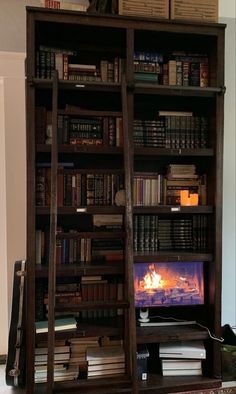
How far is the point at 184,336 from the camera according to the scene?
7.59 ft

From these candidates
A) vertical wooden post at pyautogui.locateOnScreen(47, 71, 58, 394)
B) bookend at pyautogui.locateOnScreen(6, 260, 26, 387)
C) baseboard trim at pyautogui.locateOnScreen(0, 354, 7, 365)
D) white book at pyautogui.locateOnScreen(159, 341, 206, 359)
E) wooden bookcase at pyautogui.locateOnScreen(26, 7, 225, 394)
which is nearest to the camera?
vertical wooden post at pyautogui.locateOnScreen(47, 71, 58, 394)

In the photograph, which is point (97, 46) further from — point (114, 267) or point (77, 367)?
point (77, 367)

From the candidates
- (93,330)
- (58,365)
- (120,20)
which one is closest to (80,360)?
(58,365)

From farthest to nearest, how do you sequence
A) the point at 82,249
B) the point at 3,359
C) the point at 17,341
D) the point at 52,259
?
the point at 3,359
the point at 82,249
the point at 17,341
the point at 52,259

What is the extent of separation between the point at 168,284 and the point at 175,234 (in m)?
0.33

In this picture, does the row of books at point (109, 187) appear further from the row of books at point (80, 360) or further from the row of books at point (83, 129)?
the row of books at point (80, 360)

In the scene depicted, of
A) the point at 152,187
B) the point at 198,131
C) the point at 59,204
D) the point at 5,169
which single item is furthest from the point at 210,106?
the point at 5,169

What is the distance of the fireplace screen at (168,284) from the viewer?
2.35 metres

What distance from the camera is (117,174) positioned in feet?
7.50

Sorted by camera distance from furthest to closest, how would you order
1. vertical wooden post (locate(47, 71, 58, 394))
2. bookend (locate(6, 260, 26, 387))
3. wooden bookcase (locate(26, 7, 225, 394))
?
bookend (locate(6, 260, 26, 387))
wooden bookcase (locate(26, 7, 225, 394))
vertical wooden post (locate(47, 71, 58, 394))

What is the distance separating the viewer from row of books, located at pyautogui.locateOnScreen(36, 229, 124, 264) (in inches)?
91.2

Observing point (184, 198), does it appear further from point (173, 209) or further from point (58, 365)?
point (58, 365)

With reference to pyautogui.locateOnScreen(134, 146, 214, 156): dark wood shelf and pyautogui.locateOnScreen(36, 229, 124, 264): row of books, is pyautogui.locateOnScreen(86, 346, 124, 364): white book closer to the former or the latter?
pyautogui.locateOnScreen(36, 229, 124, 264): row of books

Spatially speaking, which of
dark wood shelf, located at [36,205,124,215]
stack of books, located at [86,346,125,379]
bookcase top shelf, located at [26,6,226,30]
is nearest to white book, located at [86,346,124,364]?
stack of books, located at [86,346,125,379]
